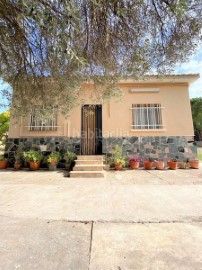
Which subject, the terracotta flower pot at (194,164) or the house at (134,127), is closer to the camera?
the terracotta flower pot at (194,164)

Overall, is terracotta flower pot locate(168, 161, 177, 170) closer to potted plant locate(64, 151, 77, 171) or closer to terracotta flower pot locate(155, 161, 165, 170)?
terracotta flower pot locate(155, 161, 165, 170)

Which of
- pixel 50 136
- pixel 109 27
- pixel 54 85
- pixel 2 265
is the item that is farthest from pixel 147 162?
pixel 2 265

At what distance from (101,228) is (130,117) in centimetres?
769

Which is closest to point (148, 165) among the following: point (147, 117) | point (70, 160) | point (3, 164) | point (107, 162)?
point (107, 162)

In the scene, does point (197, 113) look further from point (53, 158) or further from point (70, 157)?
point (53, 158)

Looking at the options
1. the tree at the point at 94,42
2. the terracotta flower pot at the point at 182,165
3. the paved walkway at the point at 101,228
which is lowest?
the paved walkway at the point at 101,228

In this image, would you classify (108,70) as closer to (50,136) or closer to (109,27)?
(109,27)

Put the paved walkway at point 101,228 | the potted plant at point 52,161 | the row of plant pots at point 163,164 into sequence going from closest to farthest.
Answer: the paved walkway at point 101,228, the potted plant at point 52,161, the row of plant pots at point 163,164

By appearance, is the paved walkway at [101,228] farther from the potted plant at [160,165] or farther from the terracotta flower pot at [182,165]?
the terracotta flower pot at [182,165]

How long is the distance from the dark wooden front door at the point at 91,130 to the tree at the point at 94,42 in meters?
4.65

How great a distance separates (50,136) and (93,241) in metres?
8.05

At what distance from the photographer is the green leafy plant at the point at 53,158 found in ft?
30.2

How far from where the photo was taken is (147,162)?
31.2 ft

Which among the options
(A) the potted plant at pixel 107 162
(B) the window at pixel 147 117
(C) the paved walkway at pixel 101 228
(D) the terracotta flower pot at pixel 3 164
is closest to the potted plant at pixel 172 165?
(B) the window at pixel 147 117
